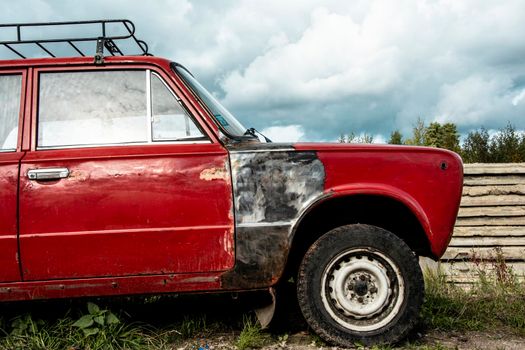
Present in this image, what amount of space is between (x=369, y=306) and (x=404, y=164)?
3.33 ft

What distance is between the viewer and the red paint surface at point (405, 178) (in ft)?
11.3

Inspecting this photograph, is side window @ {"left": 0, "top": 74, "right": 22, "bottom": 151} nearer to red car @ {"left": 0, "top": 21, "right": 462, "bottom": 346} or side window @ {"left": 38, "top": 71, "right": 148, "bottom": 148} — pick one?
red car @ {"left": 0, "top": 21, "right": 462, "bottom": 346}

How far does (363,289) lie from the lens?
11.4 ft

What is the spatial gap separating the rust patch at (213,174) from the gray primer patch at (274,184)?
0.22 feet

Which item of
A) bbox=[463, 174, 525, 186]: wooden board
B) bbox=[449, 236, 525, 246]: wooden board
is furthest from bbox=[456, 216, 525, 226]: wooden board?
bbox=[463, 174, 525, 186]: wooden board

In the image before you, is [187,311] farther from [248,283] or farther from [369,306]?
[369,306]

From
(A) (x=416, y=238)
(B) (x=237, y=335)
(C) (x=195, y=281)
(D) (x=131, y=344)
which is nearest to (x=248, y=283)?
(C) (x=195, y=281)

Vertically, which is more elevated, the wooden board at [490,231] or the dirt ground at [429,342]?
the wooden board at [490,231]

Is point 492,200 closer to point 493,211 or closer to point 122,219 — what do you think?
point 493,211

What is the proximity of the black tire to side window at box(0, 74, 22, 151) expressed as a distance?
2253mm

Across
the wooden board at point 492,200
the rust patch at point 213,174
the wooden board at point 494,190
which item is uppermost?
the wooden board at point 494,190

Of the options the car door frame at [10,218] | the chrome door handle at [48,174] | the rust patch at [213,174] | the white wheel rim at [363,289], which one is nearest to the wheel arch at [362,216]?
the white wheel rim at [363,289]

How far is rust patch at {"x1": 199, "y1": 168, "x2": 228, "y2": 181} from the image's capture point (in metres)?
3.35

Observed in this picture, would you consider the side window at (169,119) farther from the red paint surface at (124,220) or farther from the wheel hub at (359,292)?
the wheel hub at (359,292)
